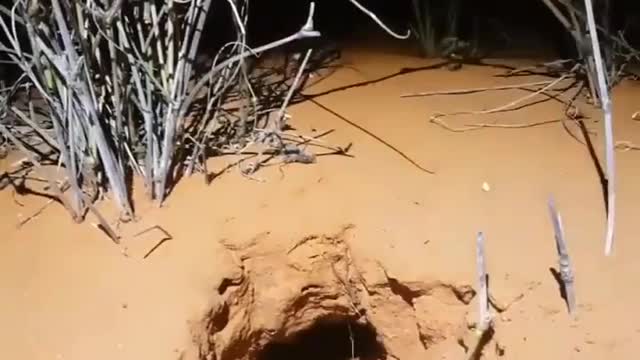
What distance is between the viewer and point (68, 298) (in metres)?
1.28

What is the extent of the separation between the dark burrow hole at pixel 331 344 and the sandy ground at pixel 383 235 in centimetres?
19

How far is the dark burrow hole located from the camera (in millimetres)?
1494

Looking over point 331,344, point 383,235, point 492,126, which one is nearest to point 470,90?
point 492,126

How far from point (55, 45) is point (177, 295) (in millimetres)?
362

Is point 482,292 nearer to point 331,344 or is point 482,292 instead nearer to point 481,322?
point 481,322

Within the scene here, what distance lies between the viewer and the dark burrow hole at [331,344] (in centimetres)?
149

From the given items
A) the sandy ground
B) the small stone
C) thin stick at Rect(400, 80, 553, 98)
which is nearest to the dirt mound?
the sandy ground

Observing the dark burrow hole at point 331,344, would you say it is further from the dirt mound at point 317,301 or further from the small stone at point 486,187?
the small stone at point 486,187

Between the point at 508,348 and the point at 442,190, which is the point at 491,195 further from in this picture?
the point at 508,348

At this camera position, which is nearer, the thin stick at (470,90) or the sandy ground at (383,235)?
the sandy ground at (383,235)

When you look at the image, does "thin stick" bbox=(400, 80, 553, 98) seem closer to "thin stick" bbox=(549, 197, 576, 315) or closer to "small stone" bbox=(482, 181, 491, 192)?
"small stone" bbox=(482, 181, 491, 192)

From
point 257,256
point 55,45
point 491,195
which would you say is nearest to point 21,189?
point 55,45

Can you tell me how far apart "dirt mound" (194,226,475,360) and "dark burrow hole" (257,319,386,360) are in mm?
41

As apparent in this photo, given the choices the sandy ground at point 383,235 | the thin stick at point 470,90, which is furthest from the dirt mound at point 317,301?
the thin stick at point 470,90
